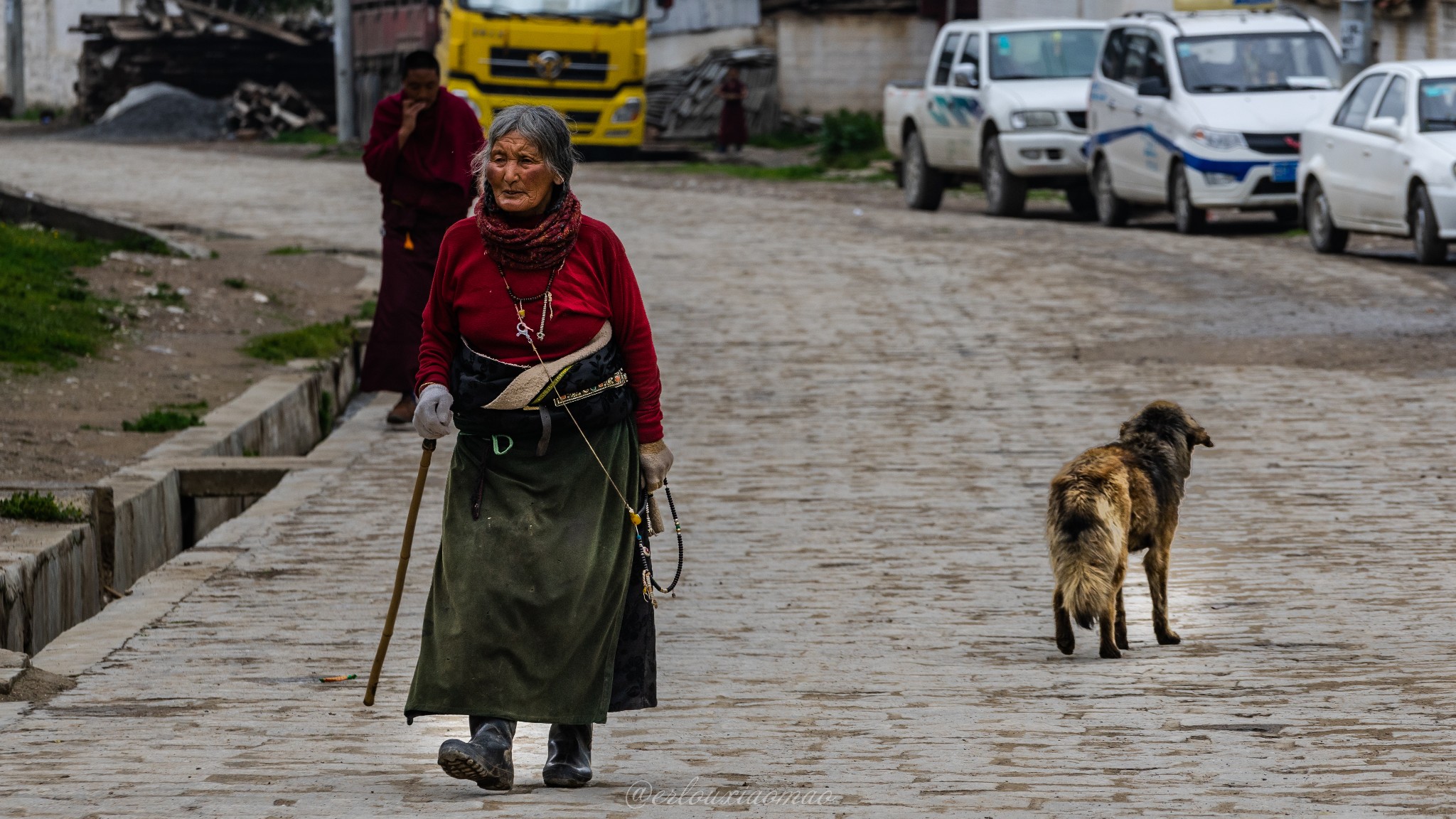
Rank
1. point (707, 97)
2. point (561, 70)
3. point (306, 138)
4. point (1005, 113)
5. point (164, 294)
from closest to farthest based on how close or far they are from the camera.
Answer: point (164, 294) < point (1005, 113) < point (561, 70) < point (707, 97) < point (306, 138)

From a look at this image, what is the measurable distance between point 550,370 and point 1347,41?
16709 mm

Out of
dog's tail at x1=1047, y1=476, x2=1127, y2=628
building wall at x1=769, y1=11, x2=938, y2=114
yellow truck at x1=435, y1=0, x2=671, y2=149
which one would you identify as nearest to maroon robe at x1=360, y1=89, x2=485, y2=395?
dog's tail at x1=1047, y1=476, x2=1127, y2=628

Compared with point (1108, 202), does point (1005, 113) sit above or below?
above

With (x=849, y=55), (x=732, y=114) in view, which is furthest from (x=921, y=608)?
(x=849, y=55)

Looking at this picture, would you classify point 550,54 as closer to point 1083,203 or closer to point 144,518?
point 1083,203

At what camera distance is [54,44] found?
5328 centimetres

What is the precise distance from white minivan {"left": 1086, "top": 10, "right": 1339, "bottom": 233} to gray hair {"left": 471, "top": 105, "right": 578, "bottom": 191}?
49.3 ft

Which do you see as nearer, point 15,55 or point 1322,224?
point 1322,224

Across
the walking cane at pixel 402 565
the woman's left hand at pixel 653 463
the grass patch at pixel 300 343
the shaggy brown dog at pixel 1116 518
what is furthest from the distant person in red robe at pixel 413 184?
the woman's left hand at pixel 653 463

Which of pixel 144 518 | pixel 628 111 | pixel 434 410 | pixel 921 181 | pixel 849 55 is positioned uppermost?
pixel 849 55

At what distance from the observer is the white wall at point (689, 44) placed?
39.7 m

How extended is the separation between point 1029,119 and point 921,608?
49.9 ft

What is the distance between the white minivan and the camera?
63.2 feet

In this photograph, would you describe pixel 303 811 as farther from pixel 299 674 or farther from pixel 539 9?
pixel 539 9
